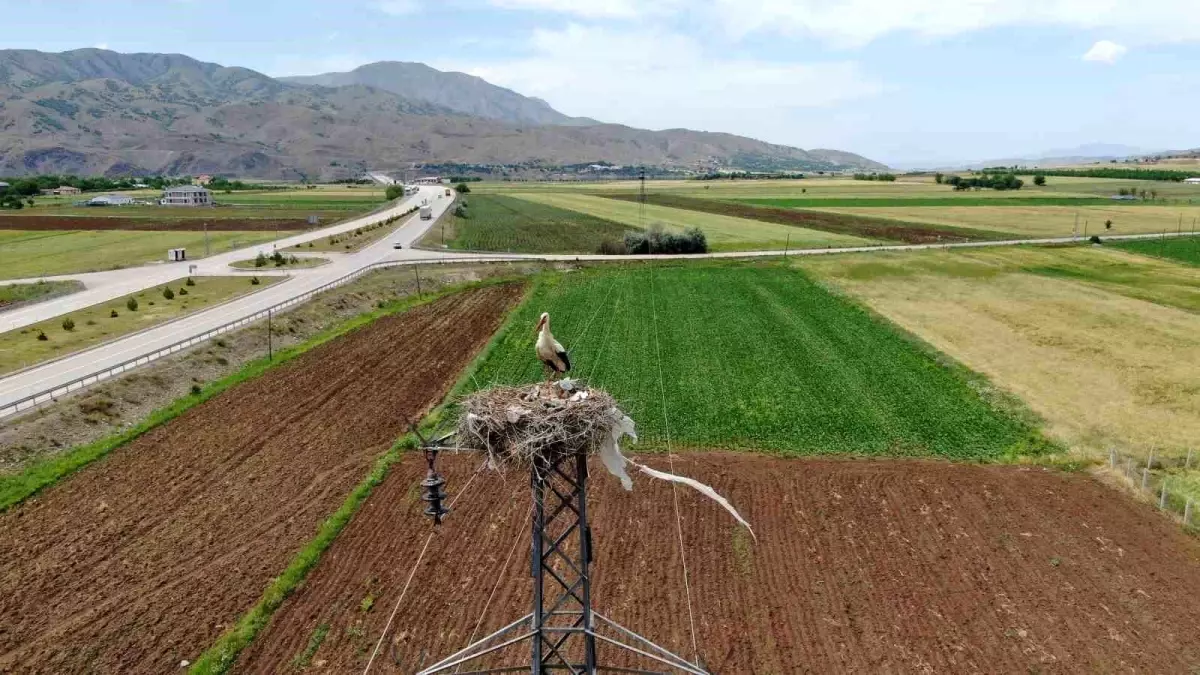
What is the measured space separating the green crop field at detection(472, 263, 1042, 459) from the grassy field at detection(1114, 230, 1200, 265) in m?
38.4

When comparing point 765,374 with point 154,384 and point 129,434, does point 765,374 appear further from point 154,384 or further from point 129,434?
point 154,384

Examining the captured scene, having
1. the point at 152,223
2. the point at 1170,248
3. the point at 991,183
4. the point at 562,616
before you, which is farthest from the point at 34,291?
the point at 991,183

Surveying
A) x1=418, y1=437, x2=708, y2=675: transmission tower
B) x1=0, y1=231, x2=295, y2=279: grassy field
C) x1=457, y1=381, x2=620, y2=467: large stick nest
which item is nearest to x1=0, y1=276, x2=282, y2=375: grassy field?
x1=0, y1=231, x2=295, y2=279: grassy field

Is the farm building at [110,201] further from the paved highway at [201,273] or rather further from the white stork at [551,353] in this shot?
the white stork at [551,353]

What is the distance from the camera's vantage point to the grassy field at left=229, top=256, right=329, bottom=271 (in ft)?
202

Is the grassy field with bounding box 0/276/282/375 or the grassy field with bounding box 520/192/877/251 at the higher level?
the grassy field with bounding box 520/192/877/251

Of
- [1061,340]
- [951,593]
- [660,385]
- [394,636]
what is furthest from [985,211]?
[394,636]

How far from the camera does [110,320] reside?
1626 inches

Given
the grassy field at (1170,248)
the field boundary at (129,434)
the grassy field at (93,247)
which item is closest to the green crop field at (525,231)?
the grassy field at (93,247)

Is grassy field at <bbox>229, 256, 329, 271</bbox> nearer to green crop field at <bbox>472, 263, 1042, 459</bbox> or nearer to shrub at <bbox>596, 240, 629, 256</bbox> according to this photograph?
green crop field at <bbox>472, 263, 1042, 459</bbox>

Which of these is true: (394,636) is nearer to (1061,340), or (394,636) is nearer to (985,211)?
(1061,340)

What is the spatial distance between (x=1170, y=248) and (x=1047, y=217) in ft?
111

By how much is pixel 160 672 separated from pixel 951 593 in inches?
651

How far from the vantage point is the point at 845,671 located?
46.9 ft
